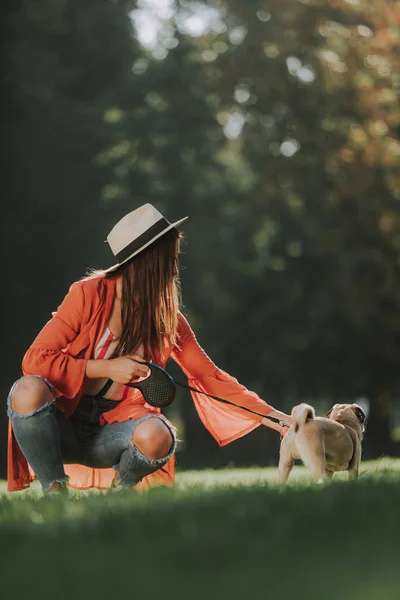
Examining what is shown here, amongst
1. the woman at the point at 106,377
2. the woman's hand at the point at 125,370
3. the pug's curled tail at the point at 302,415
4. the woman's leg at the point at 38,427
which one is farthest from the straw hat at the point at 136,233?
the pug's curled tail at the point at 302,415

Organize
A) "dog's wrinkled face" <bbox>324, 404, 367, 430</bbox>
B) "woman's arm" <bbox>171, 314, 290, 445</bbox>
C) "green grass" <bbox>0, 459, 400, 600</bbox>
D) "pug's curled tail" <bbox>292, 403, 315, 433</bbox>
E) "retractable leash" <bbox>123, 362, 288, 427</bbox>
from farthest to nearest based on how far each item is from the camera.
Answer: "dog's wrinkled face" <bbox>324, 404, 367, 430</bbox> → "woman's arm" <bbox>171, 314, 290, 445</bbox> → "pug's curled tail" <bbox>292, 403, 315, 433</bbox> → "retractable leash" <bbox>123, 362, 288, 427</bbox> → "green grass" <bbox>0, 459, 400, 600</bbox>

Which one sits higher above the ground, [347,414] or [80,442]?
[80,442]

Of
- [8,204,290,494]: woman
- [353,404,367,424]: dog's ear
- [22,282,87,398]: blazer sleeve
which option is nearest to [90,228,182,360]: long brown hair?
[8,204,290,494]: woman

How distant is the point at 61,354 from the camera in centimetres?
522

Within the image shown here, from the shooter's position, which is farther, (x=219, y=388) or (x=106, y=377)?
(x=219, y=388)

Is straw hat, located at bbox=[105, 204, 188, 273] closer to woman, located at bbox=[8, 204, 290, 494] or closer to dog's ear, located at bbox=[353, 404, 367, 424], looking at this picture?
Result: woman, located at bbox=[8, 204, 290, 494]

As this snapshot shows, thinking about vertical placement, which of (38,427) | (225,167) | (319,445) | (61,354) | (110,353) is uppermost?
(61,354)

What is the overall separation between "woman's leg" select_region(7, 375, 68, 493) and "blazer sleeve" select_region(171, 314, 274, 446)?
3.56ft

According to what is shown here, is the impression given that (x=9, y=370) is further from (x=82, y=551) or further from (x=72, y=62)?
(x=82, y=551)

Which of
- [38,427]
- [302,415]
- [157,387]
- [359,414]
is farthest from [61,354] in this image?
[359,414]

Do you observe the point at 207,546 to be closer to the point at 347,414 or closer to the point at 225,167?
the point at 347,414

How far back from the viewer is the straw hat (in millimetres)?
5426

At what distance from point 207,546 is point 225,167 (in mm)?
24078

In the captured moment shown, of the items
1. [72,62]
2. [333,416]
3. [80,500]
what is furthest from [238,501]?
[72,62]
